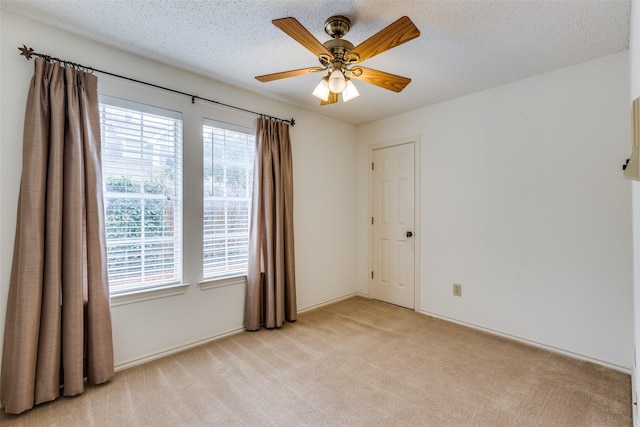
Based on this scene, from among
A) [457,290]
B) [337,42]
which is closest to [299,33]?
[337,42]

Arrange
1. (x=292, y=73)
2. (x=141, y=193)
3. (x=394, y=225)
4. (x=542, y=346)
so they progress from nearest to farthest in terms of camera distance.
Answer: (x=292, y=73)
(x=141, y=193)
(x=542, y=346)
(x=394, y=225)

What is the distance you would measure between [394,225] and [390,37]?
8.41ft

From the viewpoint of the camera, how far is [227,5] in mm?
1793

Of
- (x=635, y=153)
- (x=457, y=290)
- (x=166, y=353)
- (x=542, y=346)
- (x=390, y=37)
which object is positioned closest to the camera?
(x=635, y=153)

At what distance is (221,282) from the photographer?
9.36 ft

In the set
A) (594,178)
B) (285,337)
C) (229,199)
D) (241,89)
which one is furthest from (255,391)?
(594,178)

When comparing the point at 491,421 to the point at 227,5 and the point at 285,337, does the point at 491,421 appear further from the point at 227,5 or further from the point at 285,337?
the point at 227,5

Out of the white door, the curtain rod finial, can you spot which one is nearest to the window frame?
the curtain rod finial

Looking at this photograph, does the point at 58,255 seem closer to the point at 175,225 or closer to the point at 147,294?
the point at 147,294

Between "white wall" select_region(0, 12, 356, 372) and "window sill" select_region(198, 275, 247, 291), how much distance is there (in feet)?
0.16

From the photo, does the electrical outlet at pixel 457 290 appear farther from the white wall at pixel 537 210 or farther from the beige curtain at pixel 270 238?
the beige curtain at pixel 270 238

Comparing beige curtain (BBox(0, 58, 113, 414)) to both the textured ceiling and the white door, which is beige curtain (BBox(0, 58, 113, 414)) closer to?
the textured ceiling

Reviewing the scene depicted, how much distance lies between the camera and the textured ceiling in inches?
70.3

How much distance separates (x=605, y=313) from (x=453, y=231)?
4.40ft
